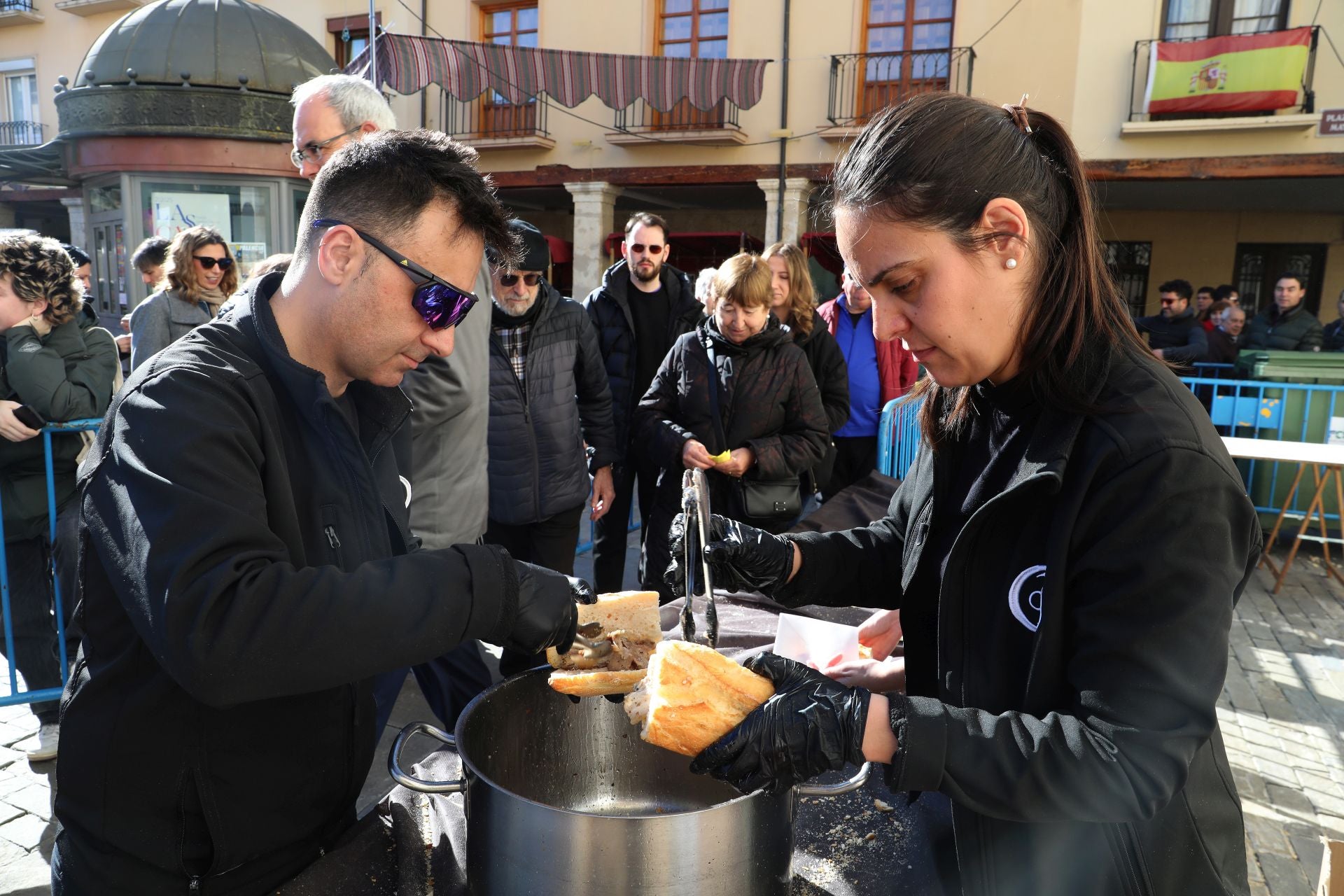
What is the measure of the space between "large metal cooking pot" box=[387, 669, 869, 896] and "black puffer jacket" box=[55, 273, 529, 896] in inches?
7.9

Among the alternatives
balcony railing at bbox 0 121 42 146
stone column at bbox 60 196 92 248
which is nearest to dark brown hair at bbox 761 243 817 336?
stone column at bbox 60 196 92 248

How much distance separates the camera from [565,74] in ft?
39.0

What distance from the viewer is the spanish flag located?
12031 millimetres

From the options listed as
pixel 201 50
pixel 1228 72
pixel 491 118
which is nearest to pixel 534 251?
pixel 201 50

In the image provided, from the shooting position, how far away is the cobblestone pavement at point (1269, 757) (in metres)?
3.05

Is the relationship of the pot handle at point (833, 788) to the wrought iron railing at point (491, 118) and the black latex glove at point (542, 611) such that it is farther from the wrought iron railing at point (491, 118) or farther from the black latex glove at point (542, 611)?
the wrought iron railing at point (491, 118)

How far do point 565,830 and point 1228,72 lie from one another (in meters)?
14.8

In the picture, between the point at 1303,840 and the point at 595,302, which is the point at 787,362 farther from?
Result: the point at 1303,840

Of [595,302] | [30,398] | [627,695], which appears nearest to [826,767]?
[627,695]

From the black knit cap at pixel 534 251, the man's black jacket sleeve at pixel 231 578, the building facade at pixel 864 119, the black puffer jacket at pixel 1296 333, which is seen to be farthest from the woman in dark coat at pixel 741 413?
the building facade at pixel 864 119

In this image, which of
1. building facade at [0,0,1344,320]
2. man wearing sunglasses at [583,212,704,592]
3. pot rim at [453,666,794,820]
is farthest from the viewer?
building facade at [0,0,1344,320]

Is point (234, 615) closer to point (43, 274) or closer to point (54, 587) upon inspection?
point (54, 587)

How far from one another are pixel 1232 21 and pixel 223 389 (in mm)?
15528

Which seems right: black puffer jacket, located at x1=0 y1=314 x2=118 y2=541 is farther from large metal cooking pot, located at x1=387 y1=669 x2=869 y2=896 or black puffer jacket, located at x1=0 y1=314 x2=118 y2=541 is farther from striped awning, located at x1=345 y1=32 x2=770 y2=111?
striped awning, located at x1=345 y1=32 x2=770 y2=111
